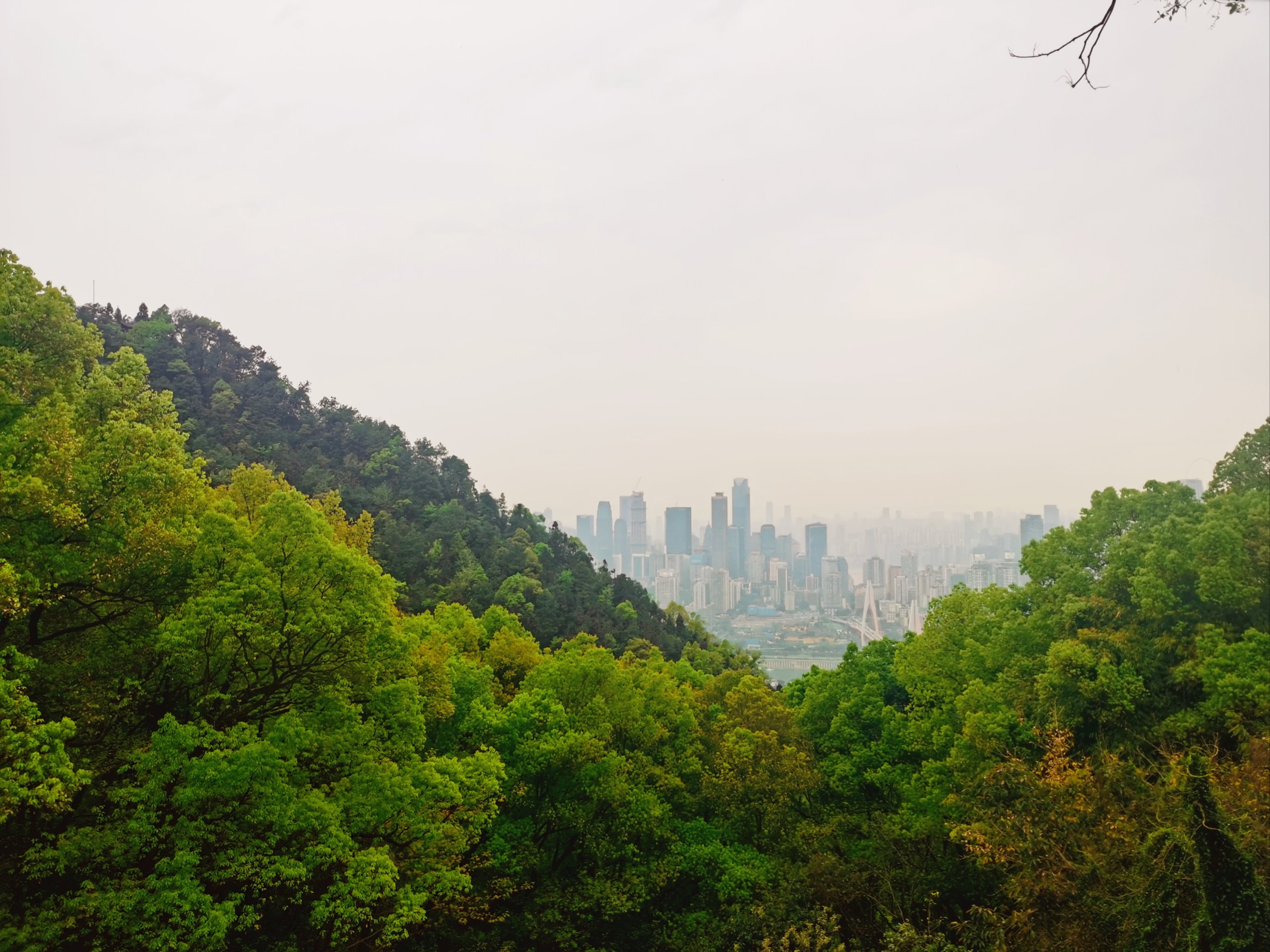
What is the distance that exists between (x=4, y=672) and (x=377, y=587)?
4198mm

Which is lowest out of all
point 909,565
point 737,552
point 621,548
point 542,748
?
point 542,748

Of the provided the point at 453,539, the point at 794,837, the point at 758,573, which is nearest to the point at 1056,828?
the point at 794,837

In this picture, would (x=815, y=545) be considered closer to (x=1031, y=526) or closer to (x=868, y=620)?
(x=868, y=620)

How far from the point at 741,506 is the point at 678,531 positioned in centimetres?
1224

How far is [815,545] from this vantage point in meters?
111

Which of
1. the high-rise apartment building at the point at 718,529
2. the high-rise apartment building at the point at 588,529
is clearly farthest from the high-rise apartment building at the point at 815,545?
the high-rise apartment building at the point at 588,529

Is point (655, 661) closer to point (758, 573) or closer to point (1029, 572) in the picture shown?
point (1029, 572)

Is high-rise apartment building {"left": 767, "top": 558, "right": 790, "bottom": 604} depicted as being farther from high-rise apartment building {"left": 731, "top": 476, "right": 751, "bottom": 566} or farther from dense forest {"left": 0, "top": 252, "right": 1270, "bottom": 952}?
dense forest {"left": 0, "top": 252, "right": 1270, "bottom": 952}

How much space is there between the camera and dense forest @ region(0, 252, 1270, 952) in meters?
8.37

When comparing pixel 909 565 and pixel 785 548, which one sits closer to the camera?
pixel 909 565

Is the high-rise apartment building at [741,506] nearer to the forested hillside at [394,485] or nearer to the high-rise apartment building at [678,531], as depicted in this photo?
the high-rise apartment building at [678,531]

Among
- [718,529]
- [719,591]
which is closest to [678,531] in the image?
[718,529]

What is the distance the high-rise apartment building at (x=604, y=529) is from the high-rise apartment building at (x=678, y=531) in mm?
11471

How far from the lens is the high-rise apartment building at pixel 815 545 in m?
109
